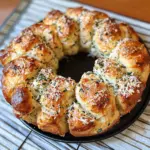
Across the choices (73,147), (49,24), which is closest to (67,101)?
(73,147)

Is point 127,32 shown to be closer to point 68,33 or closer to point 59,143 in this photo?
point 68,33

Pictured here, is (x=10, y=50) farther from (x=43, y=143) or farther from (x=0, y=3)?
(x=0, y=3)

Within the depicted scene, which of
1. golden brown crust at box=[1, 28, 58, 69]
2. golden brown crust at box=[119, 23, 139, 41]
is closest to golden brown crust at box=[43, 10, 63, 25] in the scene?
golden brown crust at box=[1, 28, 58, 69]

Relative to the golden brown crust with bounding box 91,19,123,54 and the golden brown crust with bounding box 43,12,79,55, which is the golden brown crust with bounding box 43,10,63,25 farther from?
the golden brown crust with bounding box 91,19,123,54

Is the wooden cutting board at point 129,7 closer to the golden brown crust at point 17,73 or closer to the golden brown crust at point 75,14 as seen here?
the golden brown crust at point 75,14

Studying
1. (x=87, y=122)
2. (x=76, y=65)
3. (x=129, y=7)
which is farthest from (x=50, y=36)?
(x=129, y=7)
